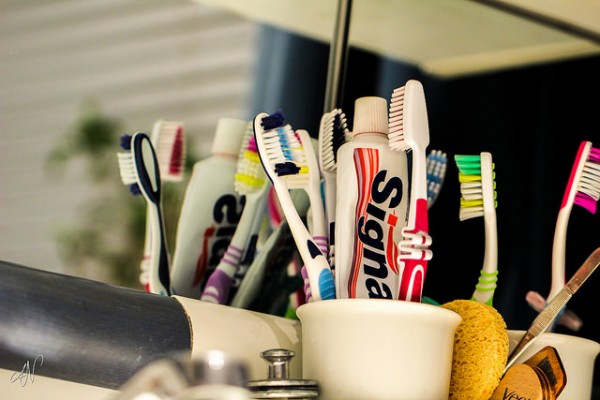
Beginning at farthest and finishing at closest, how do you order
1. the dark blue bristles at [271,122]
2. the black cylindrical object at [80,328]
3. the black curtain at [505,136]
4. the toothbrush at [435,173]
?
the black curtain at [505,136] < the toothbrush at [435,173] < the dark blue bristles at [271,122] < the black cylindrical object at [80,328]

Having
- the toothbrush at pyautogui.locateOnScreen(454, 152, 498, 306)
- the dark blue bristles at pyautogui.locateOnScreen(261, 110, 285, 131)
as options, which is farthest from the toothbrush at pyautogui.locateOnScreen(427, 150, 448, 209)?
the dark blue bristles at pyautogui.locateOnScreen(261, 110, 285, 131)

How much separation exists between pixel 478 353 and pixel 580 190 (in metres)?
0.18

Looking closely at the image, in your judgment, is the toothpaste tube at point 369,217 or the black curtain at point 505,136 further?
the black curtain at point 505,136

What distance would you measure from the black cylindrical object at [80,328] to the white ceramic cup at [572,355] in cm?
26

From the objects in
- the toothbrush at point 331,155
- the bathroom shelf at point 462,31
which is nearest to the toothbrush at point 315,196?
the toothbrush at point 331,155

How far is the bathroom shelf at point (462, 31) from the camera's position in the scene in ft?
3.19

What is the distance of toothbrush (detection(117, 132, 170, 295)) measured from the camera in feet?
2.47

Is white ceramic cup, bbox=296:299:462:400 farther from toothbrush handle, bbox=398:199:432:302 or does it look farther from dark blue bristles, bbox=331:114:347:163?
dark blue bristles, bbox=331:114:347:163

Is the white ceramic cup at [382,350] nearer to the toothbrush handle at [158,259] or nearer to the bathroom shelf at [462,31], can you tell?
the toothbrush handle at [158,259]

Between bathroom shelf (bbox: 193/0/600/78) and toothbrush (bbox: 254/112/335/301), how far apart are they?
286mm

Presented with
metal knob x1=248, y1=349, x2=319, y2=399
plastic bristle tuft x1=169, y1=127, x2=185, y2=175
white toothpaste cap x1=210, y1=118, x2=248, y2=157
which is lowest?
metal knob x1=248, y1=349, x2=319, y2=399

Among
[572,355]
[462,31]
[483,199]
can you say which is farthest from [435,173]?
[462,31]

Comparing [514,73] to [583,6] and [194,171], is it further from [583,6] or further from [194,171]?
[194,171]

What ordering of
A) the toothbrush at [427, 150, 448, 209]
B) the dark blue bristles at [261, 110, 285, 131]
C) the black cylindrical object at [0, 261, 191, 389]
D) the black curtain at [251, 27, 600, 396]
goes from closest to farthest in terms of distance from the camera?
the black cylindrical object at [0, 261, 191, 389] → the dark blue bristles at [261, 110, 285, 131] → the toothbrush at [427, 150, 448, 209] → the black curtain at [251, 27, 600, 396]
